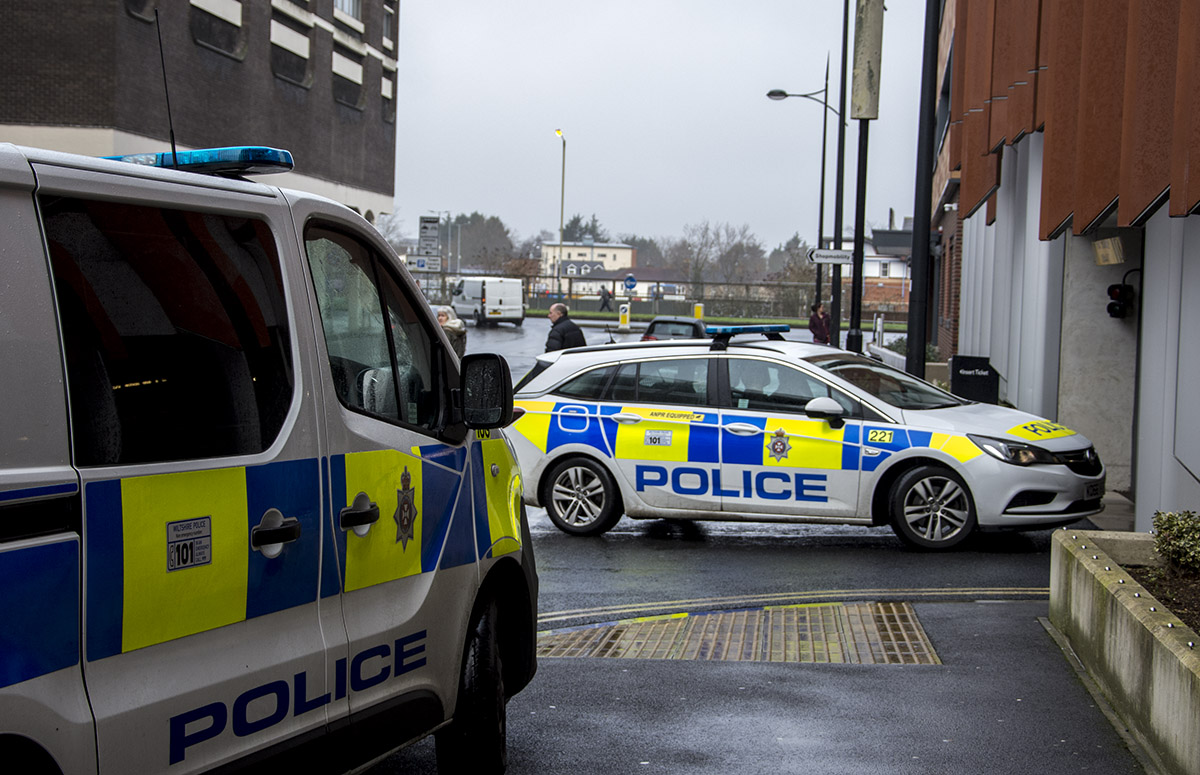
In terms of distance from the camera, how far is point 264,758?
3301 mm

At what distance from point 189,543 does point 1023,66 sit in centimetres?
1387

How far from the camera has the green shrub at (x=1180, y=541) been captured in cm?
627

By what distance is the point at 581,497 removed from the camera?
11.0 m

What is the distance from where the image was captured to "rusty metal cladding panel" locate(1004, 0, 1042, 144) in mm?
14844

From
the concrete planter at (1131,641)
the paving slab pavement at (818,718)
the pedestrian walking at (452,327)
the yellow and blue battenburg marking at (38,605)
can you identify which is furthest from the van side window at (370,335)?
the pedestrian walking at (452,327)

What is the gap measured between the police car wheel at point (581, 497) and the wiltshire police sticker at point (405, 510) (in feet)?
22.7

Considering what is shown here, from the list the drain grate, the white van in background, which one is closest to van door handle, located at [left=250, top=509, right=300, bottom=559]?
the drain grate

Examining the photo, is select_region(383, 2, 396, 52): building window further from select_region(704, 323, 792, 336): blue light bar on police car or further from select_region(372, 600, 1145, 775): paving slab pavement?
select_region(372, 600, 1145, 775): paving slab pavement

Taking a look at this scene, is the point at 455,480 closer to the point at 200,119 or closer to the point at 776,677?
the point at 776,677

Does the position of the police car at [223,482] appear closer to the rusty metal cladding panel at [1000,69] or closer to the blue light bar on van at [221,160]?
the blue light bar on van at [221,160]

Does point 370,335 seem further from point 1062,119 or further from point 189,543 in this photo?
point 1062,119

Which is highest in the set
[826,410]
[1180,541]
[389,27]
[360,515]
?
[389,27]

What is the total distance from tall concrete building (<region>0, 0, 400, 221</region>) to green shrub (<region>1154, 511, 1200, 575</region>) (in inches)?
694

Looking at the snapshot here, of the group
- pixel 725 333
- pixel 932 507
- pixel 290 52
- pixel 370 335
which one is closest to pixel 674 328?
pixel 725 333
